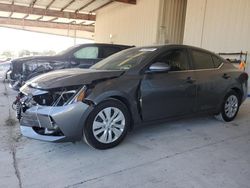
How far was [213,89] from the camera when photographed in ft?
13.6

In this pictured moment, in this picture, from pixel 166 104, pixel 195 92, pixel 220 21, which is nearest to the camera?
pixel 166 104

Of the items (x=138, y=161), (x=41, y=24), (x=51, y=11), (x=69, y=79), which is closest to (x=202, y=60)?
(x=138, y=161)

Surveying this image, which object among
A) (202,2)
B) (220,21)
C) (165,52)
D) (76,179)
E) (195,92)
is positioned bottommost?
(76,179)

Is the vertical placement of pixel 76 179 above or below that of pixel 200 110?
below

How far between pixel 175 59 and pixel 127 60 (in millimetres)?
692

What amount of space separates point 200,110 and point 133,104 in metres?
1.33

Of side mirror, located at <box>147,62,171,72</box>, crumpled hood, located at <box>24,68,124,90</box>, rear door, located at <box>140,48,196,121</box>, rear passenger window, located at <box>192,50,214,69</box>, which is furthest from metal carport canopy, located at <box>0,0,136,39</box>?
crumpled hood, located at <box>24,68,124,90</box>

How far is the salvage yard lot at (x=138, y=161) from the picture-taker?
245 centimetres

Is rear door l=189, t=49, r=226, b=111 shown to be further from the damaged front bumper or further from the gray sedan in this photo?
the damaged front bumper

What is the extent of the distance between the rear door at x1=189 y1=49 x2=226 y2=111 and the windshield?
787mm

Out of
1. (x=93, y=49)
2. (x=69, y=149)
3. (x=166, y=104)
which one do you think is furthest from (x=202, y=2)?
(x=69, y=149)

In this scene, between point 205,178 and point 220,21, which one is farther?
point 220,21

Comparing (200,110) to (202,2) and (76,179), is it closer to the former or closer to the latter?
(76,179)

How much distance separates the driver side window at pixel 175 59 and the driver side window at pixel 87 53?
4174 mm
